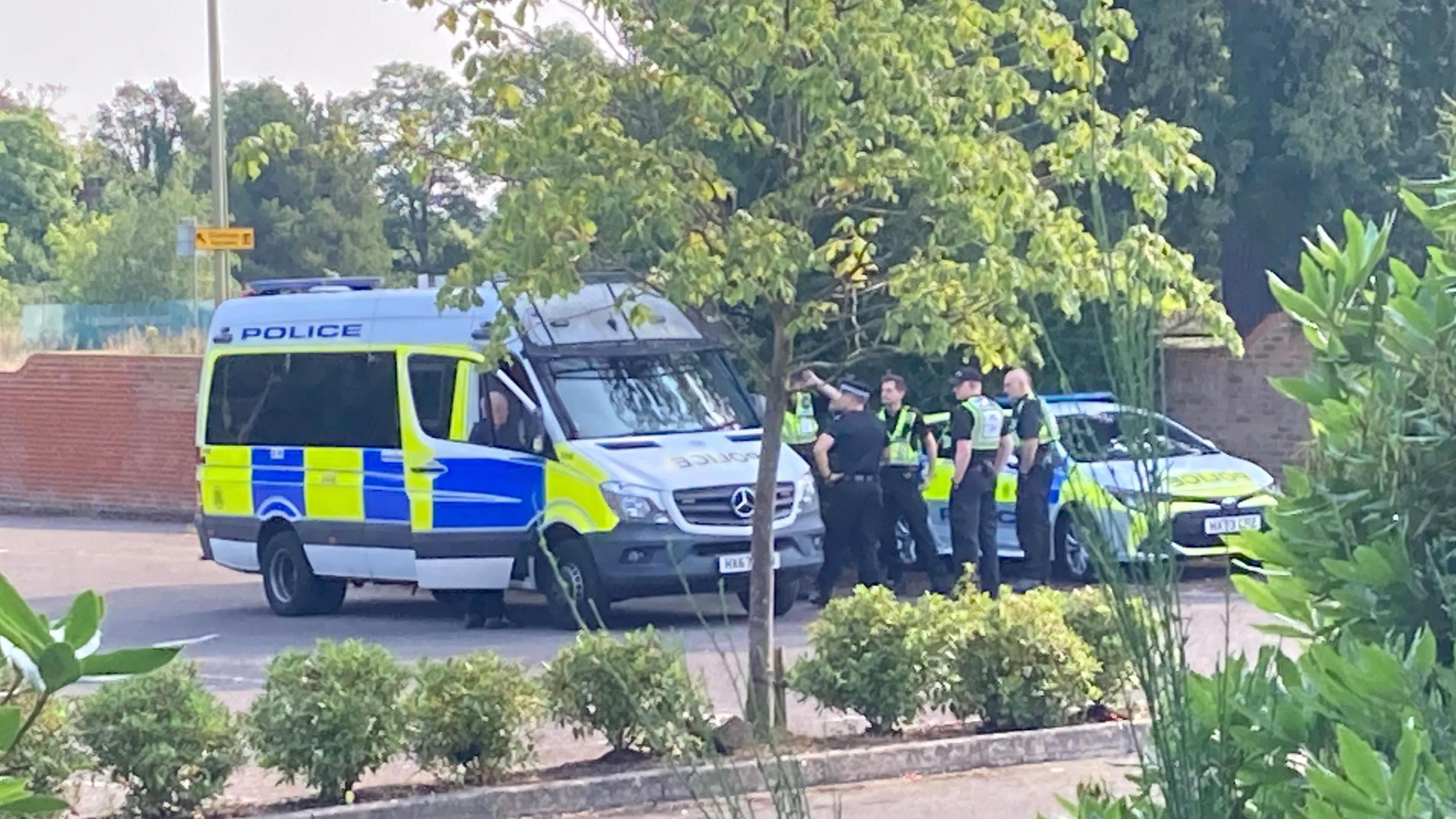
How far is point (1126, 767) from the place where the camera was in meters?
3.07

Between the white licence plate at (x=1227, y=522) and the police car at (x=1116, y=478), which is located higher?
the police car at (x=1116, y=478)

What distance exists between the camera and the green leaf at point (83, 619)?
73.0 inches

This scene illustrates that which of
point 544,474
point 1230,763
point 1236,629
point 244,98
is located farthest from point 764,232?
point 244,98

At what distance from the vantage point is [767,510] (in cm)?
923

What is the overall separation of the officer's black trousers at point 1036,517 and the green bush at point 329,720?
25.0 ft

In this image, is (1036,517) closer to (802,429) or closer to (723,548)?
(802,429)

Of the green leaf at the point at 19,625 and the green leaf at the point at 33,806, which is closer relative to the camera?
the green leaf at the point at 19,625

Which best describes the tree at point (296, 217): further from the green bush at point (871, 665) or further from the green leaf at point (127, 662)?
the green leaf at point (127, 662)

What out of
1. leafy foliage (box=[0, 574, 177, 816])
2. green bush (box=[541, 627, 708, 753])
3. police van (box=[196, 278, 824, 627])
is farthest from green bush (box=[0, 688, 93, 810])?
leafy foliage (box=[0, 574, 177, 816])

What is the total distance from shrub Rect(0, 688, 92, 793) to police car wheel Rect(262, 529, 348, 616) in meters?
7.35

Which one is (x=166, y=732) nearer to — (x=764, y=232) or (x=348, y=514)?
(x=764, y=232)

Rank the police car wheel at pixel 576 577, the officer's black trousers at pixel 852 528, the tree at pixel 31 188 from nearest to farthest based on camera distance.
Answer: the police car wheel at pixel 576 577, the officer's black trousers at pixel 852 528, the tree at pixel 31 188

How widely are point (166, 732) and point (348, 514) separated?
6.95 meters

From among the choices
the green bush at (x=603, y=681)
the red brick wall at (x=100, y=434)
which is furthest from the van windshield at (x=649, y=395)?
the red brick wall at (x=100, y=434)
